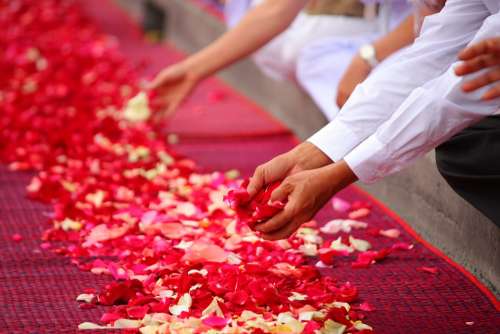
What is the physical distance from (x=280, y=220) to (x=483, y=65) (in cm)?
37

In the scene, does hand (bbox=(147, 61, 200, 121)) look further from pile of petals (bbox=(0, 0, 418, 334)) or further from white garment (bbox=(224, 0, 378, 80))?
white garment (bbox=(224, 0, 378, 80))

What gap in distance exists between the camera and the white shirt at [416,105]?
1.55 metres

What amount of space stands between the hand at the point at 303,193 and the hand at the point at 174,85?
3.55ft

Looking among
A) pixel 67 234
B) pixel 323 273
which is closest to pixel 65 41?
pixel 67 234

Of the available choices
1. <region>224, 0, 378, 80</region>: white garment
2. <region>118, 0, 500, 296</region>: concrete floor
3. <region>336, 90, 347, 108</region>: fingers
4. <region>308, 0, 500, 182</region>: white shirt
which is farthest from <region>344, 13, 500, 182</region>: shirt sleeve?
<region>224, 0, 378, 80</region>: white garment

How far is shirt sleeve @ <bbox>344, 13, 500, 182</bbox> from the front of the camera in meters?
1.54

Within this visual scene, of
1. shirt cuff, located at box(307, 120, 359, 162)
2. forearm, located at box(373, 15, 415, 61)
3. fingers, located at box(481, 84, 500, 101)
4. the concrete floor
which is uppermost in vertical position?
fingers, located at box(481, 84, 500, 101)

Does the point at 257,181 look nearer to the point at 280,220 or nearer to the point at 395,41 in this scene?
the point at 280,220

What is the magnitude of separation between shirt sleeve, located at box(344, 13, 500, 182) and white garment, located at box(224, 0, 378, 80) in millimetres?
1423

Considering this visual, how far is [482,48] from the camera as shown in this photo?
1.49 meters

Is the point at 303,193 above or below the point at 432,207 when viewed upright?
above

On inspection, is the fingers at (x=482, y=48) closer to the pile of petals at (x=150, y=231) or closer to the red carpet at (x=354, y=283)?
the pile of petals at (x=150, y=231)

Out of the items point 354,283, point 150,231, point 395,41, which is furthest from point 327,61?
point 354,283

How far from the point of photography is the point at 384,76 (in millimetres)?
1792
